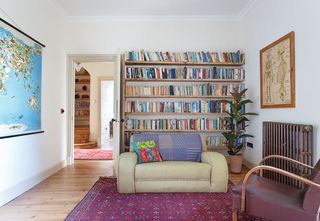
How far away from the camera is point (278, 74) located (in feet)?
9.43

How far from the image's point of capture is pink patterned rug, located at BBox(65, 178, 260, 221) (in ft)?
6.82

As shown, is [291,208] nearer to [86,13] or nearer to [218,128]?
[218,128]

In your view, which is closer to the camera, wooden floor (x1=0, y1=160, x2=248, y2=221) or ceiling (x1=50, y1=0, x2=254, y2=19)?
wooden floor (x1=0, y1=160, x2=248, y2=221)

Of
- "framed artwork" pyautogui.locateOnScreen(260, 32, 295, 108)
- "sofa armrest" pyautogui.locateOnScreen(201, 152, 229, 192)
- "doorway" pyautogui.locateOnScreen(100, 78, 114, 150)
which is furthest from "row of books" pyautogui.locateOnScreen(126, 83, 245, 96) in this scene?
"doorway" pyautogui.locateOnScreen(100, 78, 114, 150)

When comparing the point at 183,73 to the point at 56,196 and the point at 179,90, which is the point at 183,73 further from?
the point at 56,196

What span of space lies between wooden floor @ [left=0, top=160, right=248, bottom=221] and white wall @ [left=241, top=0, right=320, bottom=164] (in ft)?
3.97

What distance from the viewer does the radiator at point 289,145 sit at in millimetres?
2230

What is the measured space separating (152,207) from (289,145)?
5.91ft

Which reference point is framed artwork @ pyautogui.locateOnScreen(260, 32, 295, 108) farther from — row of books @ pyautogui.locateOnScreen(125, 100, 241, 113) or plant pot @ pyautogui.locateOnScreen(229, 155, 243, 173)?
plant pot @ pyautogui.locateOnScreen(229, 155, 243, 173)

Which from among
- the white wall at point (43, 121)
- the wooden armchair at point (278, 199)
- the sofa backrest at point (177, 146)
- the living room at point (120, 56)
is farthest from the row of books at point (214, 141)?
the white wall at point (43, 121)

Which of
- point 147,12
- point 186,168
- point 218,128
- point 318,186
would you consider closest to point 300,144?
point 318,186

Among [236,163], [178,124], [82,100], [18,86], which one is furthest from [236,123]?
[82,100]

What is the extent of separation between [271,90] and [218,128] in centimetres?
122

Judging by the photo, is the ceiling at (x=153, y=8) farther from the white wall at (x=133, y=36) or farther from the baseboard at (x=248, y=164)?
the baseboard at (x=248, y=164)
